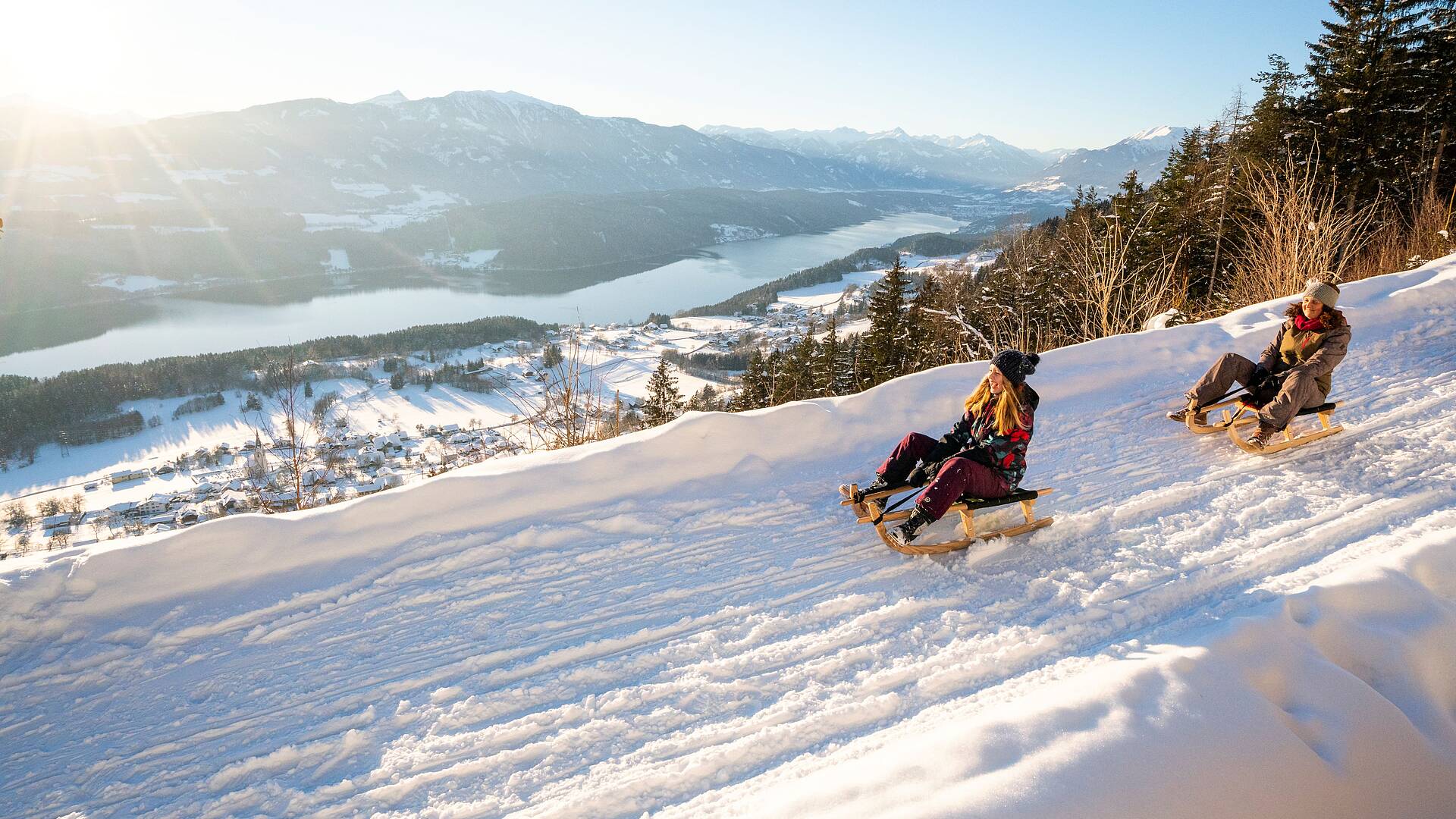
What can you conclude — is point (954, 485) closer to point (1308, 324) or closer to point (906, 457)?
point (906, 457)

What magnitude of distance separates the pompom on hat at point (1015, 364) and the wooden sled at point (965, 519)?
2.23 feet

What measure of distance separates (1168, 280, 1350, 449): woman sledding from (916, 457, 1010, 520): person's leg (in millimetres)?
2298

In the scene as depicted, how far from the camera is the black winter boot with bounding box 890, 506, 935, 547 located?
339cm

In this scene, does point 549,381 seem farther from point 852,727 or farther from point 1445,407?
point 1445,407

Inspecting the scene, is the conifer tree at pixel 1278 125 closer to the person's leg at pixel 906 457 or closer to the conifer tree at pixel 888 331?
the conifer tree at pixel 888 331

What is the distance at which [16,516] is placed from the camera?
18.8 metres

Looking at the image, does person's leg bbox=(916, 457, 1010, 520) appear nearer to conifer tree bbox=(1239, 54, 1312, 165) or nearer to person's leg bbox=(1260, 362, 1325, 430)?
person's leg bbox=(1260, 362, 1325, 430)

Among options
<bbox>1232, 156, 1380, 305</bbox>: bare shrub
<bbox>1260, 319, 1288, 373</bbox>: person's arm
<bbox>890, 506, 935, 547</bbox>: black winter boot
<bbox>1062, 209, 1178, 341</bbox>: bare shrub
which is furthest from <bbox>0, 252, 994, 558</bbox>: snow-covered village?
<bbox>1232, 156, 1380, 305</bbox>: bare shrub

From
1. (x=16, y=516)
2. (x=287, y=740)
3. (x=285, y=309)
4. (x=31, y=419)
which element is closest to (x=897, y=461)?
(x=287, y=740)

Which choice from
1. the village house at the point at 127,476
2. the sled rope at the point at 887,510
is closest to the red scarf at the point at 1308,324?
the sled rope at the point at 887,510

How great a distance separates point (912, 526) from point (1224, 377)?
3.07 meters

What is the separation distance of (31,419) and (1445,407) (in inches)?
2204

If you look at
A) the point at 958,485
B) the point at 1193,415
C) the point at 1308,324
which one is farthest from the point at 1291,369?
the point at 958,485

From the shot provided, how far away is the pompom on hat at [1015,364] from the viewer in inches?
131
